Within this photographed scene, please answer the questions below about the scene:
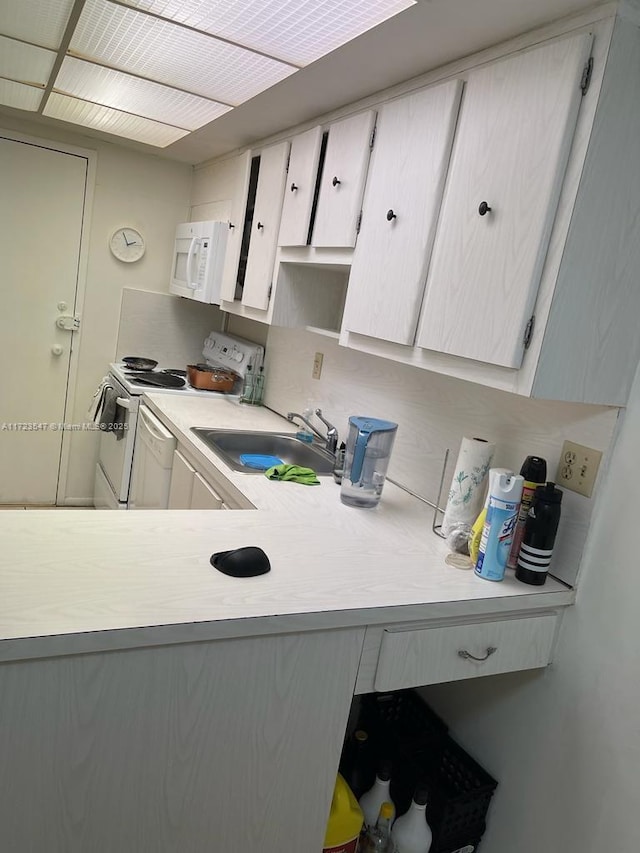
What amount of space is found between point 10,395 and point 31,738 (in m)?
3.32

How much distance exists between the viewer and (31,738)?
43.0 inches

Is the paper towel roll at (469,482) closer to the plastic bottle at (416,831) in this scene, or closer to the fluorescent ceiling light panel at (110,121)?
the plastic bottle at (416,831)

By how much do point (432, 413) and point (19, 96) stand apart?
102 inches

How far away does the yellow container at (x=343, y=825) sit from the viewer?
62.2 inches

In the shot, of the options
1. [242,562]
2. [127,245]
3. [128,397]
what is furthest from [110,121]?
[242,562]

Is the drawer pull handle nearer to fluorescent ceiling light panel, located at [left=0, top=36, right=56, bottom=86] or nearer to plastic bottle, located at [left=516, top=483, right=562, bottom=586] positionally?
plastic bottle, located at [left=516, top=483, right=562, bottom=586]

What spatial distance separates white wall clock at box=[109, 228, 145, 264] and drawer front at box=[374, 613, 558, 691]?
3.39 metres

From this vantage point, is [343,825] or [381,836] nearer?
[343,825]

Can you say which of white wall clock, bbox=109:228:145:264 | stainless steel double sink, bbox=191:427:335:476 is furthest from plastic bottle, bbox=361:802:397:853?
white wall clock, bbox=109:228:145:264

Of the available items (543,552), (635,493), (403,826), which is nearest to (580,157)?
(635,493)

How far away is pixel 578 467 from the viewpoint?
62.5 inches

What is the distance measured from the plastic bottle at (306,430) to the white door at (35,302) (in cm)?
192

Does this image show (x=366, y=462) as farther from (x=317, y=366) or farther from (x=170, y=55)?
(x=170, y=55)

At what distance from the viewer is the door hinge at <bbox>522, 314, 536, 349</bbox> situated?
55.6 inches
